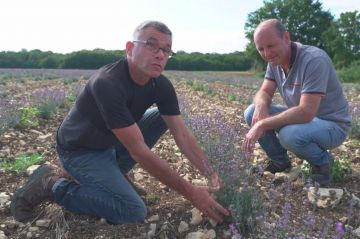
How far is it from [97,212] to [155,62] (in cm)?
119

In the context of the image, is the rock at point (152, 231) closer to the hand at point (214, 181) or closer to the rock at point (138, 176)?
the hand at point (214, 181)

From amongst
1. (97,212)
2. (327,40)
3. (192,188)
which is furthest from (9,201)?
(327,40)

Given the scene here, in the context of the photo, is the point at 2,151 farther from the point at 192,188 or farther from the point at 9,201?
the point at 192,188

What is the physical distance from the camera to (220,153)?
330 centimetres

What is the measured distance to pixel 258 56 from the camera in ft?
167

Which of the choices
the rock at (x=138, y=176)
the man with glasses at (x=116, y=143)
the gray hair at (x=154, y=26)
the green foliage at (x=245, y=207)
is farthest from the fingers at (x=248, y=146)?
the rock at (x=138, y=176)

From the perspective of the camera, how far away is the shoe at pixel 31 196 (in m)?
3.47

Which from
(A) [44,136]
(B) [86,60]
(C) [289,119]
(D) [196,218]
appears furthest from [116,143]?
(B) [86,60]

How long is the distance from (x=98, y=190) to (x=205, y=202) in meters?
0.85

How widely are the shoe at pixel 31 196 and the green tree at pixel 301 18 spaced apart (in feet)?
177

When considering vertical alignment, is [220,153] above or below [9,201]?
above

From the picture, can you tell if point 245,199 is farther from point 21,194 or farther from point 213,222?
point 21,194

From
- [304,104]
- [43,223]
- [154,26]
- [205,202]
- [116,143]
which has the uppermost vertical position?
[154,26]

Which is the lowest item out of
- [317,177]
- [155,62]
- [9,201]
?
[9,201]
